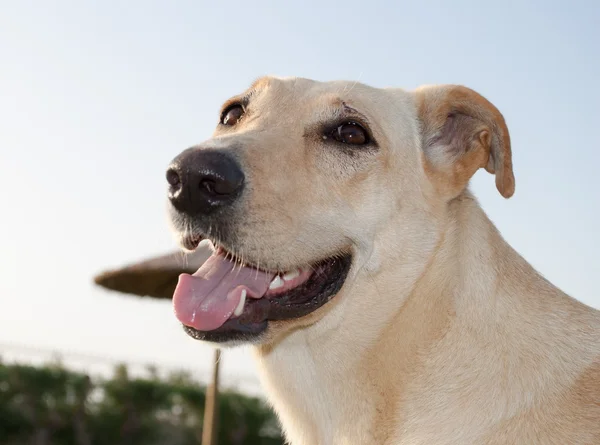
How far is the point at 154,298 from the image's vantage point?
30.5ft

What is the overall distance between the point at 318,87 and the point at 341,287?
1240 millimetres

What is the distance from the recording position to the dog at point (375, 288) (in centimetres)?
338

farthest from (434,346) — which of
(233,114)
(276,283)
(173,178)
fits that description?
(233,114)

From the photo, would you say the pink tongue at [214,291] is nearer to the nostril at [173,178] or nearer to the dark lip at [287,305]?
the dark lip at [287,305]

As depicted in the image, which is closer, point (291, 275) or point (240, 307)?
point (240, 307)

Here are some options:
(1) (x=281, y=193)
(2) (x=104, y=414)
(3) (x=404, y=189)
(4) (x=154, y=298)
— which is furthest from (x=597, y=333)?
(2) (x=104, y=414)

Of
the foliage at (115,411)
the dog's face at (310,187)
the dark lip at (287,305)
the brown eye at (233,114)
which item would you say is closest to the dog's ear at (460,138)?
the dog's face at (310,187)

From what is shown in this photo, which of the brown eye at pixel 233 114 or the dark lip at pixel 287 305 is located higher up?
the brown eye at pixel 233 114

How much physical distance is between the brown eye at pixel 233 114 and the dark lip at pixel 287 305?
1169mm

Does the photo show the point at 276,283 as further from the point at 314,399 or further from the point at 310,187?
the point at 314,399

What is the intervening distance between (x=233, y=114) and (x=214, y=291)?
50.7 inches

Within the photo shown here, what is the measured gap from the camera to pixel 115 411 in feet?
58.2

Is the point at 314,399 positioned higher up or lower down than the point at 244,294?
lower down

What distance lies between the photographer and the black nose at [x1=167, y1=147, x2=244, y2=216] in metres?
3.31
